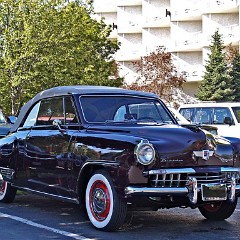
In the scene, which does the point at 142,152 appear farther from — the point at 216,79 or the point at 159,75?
the point at 216,79

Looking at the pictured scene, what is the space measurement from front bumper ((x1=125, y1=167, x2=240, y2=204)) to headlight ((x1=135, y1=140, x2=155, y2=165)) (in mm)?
130

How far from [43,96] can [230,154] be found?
9.68 feet

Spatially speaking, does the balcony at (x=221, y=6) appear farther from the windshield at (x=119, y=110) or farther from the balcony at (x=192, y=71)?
the windshield at (x=119, y=110)

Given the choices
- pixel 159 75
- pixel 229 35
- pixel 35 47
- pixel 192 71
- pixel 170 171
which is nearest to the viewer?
pixel 170 171

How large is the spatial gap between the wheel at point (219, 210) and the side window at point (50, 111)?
232 centimetres

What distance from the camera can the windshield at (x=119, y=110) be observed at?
850 cm

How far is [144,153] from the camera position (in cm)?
725

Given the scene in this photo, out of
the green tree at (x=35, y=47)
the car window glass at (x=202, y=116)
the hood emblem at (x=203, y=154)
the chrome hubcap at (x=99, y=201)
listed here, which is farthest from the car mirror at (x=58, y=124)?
the green tree at (x=35, y=47)

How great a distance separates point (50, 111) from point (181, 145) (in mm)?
2380

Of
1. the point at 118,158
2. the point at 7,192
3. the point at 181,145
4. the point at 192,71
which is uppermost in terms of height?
the point at 192,71

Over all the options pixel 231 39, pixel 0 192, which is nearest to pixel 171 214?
pixel 0 192

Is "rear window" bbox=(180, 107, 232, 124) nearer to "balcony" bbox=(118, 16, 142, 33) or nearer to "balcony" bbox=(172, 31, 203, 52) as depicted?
"balcony" bbox=(172, 31, 203, 52)

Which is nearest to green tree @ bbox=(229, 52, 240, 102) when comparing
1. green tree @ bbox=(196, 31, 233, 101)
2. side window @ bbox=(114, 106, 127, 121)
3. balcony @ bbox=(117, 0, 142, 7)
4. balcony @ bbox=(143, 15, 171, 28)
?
green tree @ bbox=(196, 31, 233, 101)

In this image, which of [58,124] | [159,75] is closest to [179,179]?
[58,124]
